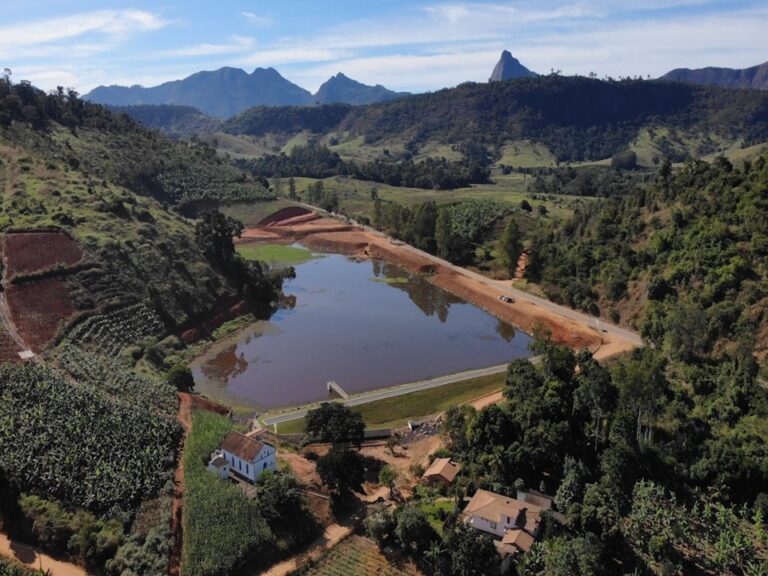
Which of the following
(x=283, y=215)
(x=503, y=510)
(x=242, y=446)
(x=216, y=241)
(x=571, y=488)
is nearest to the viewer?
(x=503, y=510)

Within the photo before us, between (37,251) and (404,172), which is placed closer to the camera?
(37,251)

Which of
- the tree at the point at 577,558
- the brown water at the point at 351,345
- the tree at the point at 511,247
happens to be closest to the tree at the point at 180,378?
the brown water at the point at 351,345

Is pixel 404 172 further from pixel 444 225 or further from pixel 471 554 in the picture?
pixel 471 554

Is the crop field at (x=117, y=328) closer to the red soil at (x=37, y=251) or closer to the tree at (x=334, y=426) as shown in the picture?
the red soil at (x=37, y=251)

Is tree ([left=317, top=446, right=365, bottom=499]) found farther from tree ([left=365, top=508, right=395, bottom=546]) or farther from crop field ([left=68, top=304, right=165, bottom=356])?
crop field ([left=68, top=304, right=165, bottom=356])

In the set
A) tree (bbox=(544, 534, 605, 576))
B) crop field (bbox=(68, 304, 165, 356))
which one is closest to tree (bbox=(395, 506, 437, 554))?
tree (bbox=(544, 534, 605, 576))

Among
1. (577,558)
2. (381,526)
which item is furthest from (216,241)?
(577,558)

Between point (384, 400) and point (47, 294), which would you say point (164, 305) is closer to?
point (47, 294)
